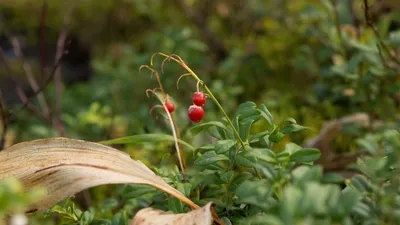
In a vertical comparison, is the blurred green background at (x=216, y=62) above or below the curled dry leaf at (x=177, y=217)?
below

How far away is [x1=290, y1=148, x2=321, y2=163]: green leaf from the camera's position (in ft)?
3.21

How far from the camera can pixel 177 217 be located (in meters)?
1.01

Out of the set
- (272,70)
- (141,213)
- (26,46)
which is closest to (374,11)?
(272,70)

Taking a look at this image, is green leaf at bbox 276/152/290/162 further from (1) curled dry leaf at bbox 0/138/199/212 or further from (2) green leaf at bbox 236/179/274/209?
(1) curled dry leaf at bbox 0/138/199/212

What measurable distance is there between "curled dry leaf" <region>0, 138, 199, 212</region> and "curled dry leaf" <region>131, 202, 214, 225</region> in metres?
0.05

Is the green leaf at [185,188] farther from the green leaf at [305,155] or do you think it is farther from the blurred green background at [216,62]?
the blurred green background at [216,62]

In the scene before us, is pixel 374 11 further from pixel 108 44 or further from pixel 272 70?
pixel 108 44

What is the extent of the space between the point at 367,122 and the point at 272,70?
814mm

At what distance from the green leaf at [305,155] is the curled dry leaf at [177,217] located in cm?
18

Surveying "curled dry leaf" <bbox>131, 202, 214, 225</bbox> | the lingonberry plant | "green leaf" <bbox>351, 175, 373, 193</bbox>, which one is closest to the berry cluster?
the lingonberry plant

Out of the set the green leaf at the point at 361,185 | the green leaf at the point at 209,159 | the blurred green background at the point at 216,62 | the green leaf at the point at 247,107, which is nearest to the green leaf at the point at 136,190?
the green leaf at the point at 209,159

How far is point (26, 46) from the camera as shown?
12.7 feet

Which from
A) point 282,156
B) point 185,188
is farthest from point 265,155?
point 185,188

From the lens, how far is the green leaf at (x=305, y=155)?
3.21 feet
